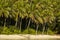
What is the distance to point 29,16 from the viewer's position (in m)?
42.2

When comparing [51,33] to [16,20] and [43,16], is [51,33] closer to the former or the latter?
[43,16]

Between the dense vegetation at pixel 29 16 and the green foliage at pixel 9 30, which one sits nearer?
the dense vegetation at pixel 29 16

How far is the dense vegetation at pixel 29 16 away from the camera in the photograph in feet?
135

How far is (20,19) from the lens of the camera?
4391 cm

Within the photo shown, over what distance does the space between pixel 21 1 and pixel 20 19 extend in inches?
143

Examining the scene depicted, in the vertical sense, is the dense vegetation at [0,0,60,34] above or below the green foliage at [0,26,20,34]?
above

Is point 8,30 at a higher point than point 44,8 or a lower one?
lower

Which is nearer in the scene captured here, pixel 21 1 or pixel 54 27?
pixel 21 1

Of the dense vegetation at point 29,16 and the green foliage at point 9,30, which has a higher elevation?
the dense vegetation at point 29,16

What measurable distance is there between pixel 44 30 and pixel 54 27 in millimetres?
1664

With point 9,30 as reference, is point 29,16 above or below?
above

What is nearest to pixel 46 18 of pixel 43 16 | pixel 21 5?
pixel 43 16

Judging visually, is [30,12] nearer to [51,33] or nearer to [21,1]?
[21,1]

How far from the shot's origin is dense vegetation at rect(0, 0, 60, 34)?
135 ft
